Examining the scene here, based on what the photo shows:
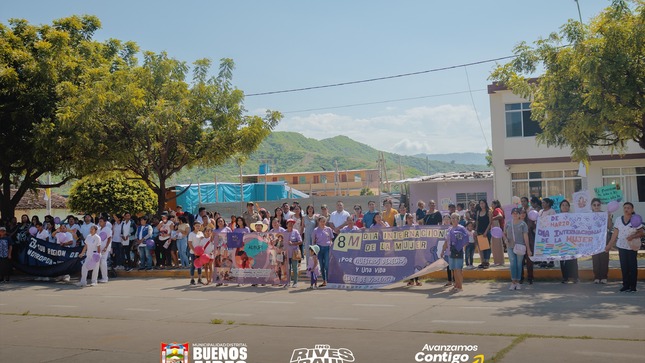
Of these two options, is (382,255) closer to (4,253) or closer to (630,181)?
(4,253)

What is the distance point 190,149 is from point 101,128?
9.66ft

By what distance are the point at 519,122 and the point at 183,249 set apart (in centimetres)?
1894

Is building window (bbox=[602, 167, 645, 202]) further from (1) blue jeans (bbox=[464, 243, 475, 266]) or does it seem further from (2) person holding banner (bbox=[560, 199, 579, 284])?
(2) person holding banner (bbox=[560, 199, 579, 284])

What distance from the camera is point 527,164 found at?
33.2 meters

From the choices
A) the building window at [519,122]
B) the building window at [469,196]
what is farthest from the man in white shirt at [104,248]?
the building window at [469,196]

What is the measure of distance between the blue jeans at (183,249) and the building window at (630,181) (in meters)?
20.3

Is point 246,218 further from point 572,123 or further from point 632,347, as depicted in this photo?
point 632,347

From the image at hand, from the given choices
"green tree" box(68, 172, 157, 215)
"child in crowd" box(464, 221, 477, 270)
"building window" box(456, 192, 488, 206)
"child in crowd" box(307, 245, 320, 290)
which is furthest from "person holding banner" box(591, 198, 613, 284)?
"green tree" box(68, 172, 157, 215)

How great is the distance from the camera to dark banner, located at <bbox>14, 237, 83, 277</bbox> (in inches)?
818

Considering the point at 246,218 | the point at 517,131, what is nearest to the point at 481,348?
the point at 246,218

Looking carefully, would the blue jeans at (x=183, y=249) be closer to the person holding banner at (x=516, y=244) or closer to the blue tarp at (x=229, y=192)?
the person holding banner at (x=516, y=244)

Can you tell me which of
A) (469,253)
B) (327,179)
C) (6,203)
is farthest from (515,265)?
(327,179)

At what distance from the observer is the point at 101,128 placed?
2233 centimetres

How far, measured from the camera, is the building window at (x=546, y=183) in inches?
1291
